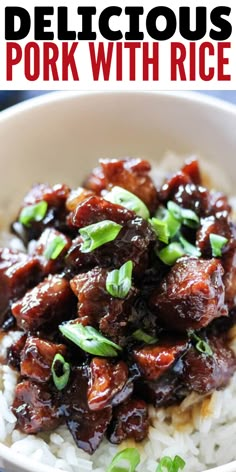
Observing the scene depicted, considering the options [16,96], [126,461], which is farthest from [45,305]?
[16,96]

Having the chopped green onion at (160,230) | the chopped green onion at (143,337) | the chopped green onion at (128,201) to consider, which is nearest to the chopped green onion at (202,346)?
the chopped green onion at (143,337)

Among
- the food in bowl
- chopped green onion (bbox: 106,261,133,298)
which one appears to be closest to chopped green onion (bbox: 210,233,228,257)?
the food in bowl

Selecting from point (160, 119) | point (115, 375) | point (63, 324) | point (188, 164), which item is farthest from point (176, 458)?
point (160, 119)

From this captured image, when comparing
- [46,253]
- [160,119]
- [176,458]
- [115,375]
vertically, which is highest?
[160,119]

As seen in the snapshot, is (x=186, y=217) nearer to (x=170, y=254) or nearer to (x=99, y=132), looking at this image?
(x=170, y=254)

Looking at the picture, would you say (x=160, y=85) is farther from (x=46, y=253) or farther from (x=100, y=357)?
(x=100, y=357)
